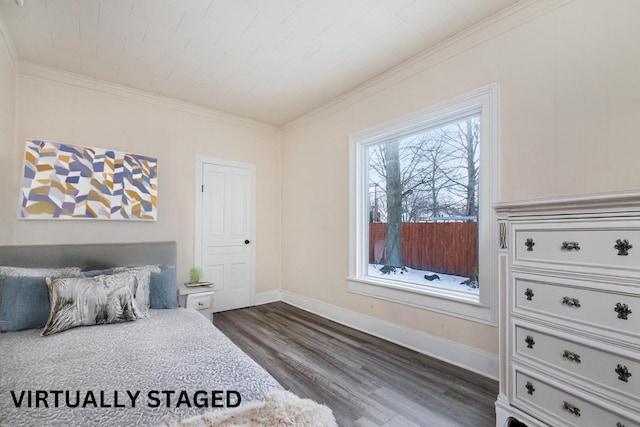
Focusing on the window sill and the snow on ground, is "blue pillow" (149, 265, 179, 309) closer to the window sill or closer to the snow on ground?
the window sill

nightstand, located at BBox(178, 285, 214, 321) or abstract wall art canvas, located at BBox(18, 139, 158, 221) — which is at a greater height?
abstract wall art canvas, located at BBox(18, 139, 158, 221)

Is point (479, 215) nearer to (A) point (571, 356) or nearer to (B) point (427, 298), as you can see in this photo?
(B) point (427, 298)

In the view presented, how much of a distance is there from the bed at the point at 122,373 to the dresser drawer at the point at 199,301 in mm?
786

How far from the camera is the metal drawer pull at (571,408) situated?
1.31 metres

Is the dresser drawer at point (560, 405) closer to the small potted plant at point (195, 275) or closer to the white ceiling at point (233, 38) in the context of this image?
the white ceiling at point (233, 38)

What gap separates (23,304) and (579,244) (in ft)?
11.2

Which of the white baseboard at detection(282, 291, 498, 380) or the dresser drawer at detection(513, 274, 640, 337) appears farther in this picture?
the white baseboard at detection(282, 291, 498, 380)

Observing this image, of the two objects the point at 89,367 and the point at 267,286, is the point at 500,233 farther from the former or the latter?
the point at 267,286

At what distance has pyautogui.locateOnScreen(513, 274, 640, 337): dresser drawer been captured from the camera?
1191 mm

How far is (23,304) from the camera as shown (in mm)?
1977

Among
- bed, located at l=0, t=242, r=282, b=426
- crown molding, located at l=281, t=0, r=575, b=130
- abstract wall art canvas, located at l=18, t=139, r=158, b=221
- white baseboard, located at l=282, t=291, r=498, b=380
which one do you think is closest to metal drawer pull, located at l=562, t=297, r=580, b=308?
white baseboard, located at l=282, t=291, r=498, b=380

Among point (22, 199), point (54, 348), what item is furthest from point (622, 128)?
point (22, 199)

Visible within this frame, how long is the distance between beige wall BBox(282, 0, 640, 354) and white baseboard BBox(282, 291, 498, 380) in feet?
0.20

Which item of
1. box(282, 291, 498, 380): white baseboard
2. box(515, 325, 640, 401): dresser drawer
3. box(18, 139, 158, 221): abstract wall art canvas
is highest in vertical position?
box(18, 139, 158, 221): abstract wall art canvas
